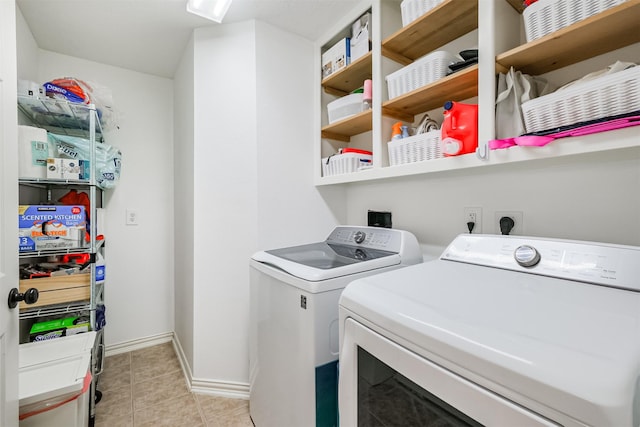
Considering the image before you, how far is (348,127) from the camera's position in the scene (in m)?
1.86

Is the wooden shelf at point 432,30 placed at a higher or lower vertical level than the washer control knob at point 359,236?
higher

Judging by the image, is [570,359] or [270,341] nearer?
[570,359]

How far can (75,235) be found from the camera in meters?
1.55

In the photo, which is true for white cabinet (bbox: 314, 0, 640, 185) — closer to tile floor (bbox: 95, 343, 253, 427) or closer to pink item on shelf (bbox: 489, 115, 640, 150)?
pink item on shelf (bbox: 489, 115, 640, 150)

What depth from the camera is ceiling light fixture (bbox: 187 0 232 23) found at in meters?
1.51

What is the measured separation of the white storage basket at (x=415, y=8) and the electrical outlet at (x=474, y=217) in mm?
943

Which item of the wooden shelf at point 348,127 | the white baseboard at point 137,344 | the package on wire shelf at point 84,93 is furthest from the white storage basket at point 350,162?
the white baseboard at point 137,344

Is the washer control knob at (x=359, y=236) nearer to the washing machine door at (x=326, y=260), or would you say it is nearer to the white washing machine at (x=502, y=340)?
the washing machine door at (x=326, y=260)

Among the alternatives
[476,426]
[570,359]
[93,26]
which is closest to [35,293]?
[476,426]

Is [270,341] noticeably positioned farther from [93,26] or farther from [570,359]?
[93,26]

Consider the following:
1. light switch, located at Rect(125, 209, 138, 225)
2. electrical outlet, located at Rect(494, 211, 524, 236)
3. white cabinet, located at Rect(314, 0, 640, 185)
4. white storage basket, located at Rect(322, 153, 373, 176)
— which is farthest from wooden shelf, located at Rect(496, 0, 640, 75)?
light switch, located at Rect(125, 209, 138, 225)

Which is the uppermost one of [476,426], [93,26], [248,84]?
[93,26]

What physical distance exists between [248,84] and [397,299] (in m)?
1.64

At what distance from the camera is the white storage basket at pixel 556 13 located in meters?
0.82
